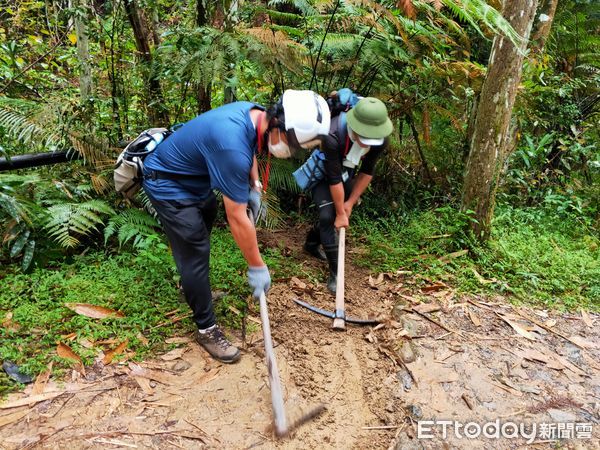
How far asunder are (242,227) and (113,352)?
138 cm

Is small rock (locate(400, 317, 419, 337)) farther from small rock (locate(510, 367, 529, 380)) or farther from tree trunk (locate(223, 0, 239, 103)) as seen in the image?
tree trunk (locate(223, 0, 239, 103))

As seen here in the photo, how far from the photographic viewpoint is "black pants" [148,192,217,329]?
2.86 m

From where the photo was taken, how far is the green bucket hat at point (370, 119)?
324cm

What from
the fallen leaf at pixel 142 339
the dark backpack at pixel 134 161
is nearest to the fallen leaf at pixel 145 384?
the fallen leaf at pixel 142 339

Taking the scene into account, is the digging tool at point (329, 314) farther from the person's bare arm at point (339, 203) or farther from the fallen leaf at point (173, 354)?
the fallen leaf at point (173, 354)

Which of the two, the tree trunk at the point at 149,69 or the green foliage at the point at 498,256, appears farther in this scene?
the tree trunk at the point at 149,69

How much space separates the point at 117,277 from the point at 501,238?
13.1 feet

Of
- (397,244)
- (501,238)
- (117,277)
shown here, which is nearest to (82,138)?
(117,277)

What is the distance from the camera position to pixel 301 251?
4.71 m

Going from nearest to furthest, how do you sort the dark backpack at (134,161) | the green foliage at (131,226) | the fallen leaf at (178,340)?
1. the dark backpack at (134,161)
2. the fallen leaf at (178,340)
3. the green foliage at (131,226)

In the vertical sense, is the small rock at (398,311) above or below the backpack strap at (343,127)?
below

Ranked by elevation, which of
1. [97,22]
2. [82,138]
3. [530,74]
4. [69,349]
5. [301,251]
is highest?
[97,22]

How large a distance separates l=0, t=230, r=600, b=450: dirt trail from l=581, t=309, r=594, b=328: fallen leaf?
0.06ft

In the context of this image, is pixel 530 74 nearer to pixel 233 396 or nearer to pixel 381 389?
pixel 381 389
